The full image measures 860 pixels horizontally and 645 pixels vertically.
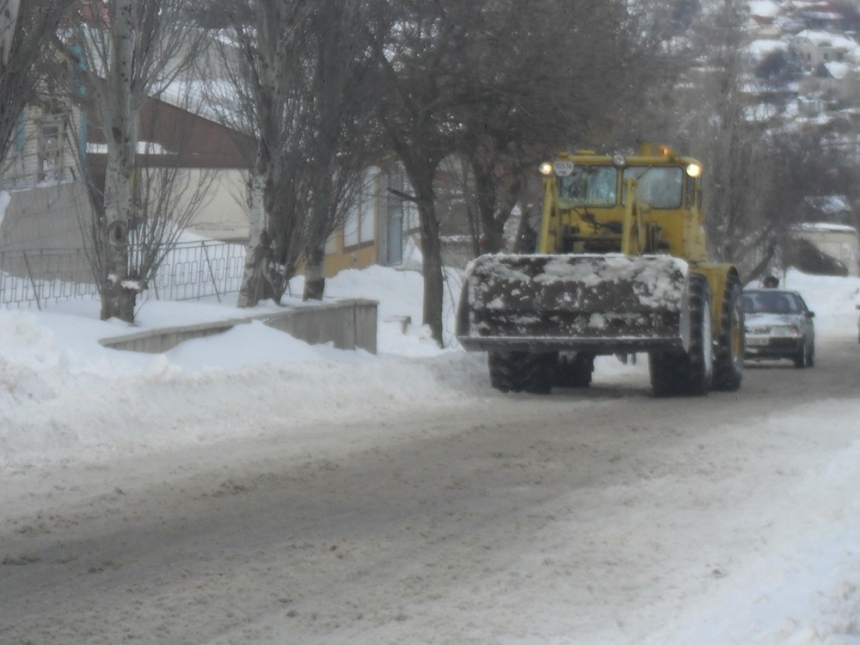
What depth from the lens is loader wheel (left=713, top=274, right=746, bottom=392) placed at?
1719cm

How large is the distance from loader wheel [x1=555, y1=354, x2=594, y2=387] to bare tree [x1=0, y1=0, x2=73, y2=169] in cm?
827

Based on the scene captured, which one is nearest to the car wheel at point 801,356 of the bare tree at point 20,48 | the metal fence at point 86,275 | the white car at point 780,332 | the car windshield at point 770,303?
the white car at point 780,332

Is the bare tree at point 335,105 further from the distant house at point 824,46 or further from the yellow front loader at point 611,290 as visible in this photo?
the distant house at point 824,46

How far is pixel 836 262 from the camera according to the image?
243 feet

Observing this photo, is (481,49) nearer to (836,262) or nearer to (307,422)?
(307,422)

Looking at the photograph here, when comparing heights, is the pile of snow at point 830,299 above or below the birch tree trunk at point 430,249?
below

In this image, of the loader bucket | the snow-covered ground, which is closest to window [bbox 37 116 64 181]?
the snow-covered ground

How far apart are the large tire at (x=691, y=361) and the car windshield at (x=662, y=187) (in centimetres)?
135

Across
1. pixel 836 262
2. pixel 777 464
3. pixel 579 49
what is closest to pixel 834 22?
pixel 836 262

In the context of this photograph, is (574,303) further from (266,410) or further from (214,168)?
(214,168)

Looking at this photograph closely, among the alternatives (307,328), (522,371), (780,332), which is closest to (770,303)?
(780,332)

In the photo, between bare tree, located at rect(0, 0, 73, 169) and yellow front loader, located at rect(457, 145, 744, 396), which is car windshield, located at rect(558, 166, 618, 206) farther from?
bare tree, located at rect(0, 0, 73, 169)

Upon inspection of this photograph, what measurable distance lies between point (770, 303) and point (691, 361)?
391 inches

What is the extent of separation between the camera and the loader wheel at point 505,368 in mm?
16172
